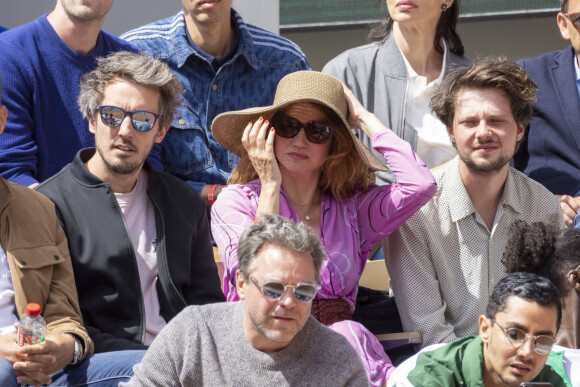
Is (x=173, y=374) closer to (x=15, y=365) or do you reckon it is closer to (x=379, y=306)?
(x=15, y=365)

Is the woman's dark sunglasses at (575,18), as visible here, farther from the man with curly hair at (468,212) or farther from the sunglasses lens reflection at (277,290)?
the sunglasses lens reflection at (277,290)

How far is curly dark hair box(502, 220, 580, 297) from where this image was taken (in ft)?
12.3

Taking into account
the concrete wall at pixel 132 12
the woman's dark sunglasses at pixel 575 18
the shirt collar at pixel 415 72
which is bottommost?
the shirt collar at pixel 415 72

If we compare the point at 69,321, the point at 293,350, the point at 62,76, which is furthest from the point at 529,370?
the point at 62,76

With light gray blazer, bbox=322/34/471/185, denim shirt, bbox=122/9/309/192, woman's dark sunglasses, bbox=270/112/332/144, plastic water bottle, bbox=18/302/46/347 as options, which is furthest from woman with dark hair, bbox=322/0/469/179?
plastic water bottle, bbox=18/302/46/347

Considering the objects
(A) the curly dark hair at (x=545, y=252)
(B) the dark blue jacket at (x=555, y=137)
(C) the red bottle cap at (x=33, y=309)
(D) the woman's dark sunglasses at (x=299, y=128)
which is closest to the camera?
(C) the red bottle cap at (x=33, y=309)

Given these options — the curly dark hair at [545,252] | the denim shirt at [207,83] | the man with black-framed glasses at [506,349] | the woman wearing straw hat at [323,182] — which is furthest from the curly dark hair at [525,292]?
the denim shirt at [207,83]

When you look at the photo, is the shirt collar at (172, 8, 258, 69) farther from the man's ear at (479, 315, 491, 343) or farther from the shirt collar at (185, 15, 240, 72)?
the man's ear at (479, 315, 491, 343)

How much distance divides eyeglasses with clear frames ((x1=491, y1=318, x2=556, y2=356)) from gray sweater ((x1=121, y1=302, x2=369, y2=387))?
0.47m

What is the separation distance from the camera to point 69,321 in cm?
346

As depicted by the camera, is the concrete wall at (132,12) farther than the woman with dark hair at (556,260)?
Yes

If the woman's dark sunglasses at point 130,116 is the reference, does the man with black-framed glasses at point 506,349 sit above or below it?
below

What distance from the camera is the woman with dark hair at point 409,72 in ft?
15.7

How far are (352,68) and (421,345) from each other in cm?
149
